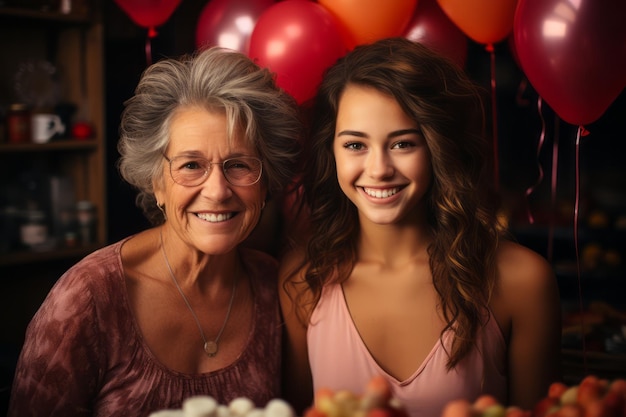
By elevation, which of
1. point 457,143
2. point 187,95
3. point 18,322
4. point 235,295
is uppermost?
point 187,95

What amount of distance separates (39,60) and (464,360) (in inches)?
99.5

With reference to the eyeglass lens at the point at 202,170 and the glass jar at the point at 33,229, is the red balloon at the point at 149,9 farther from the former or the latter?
the glass jar at the point at 33,229

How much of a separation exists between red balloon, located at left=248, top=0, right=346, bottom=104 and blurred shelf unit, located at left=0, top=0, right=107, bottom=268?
4.95 feet

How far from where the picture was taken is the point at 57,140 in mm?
3111

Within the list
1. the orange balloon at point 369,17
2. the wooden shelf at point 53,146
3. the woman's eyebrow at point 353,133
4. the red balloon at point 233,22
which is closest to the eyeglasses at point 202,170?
the woman's eyebrow at point 353,133

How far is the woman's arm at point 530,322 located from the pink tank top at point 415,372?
0.13ft

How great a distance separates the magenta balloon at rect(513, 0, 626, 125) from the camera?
1592mm

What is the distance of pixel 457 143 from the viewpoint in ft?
5.45

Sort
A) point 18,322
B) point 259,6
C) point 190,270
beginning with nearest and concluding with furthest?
point 190,270 → point 259,6 → point 18,322

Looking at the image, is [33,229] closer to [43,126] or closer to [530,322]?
[43,126]

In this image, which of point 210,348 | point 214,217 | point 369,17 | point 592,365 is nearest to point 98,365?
point 210,348

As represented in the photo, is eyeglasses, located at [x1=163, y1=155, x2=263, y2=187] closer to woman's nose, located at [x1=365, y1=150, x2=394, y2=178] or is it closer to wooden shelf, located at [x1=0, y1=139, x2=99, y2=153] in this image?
woman's nose, located at [x1=365, y1=150, x2=394, y2=178]

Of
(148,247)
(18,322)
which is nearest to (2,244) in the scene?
(18,322)

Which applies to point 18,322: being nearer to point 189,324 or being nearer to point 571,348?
point 189,324
